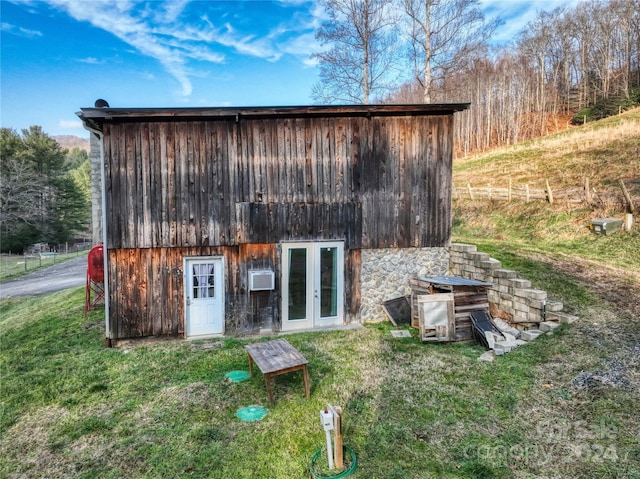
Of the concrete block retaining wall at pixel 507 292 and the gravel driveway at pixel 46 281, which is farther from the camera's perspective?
the gravel driveway at pixel 46 281

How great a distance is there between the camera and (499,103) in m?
42.4

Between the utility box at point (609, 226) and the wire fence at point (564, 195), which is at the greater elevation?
the wire fence at point (564, 195)

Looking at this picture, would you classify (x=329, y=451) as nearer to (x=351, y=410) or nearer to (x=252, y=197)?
(x=351, y=410)

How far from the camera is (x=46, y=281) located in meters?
17.5

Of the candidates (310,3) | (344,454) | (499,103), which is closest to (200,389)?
(344,454)

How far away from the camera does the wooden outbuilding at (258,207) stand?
26.2 ft

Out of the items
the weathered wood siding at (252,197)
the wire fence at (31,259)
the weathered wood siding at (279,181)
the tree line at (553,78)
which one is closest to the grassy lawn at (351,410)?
the weathered wood siding at (252,197)

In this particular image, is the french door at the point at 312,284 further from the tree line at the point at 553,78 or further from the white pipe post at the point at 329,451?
the tree line at the point at 553,78

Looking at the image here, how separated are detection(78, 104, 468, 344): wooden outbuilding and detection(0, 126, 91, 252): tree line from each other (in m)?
28.4

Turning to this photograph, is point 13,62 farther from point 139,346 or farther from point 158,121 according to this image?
point 139,346

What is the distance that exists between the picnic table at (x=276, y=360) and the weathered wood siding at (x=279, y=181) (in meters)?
3.19

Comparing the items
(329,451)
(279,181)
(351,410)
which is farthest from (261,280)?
(329,451)

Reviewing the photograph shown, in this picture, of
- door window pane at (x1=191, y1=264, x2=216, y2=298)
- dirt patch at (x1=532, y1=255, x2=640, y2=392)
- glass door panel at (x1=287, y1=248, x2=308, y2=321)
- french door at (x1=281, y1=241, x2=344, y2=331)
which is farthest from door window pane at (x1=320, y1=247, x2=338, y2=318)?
dirt patch at (x1=532, y1=255, x2=640, y2=392)

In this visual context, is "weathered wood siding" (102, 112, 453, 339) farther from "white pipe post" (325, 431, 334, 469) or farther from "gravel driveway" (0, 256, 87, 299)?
"gravel driveway" (0, 256, 87, 299)
